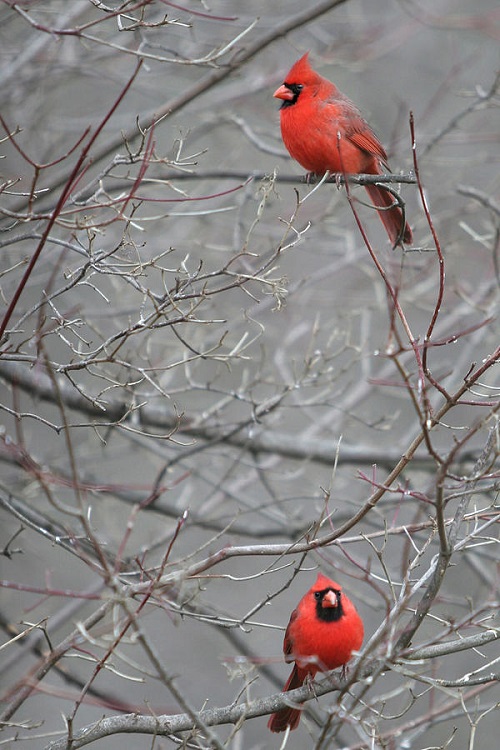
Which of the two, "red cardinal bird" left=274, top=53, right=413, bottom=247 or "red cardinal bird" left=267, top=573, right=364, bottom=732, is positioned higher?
"red cardinal bird" left=274, top=53, right=413, bottom=247

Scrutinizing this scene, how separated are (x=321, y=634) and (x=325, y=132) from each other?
7.34 ft

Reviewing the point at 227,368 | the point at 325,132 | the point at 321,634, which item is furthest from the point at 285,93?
the point at 321,634

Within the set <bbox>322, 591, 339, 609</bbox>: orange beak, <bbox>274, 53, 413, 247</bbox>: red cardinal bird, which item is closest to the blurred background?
<bbox>322, 591, 339, 609</bbox>: orange beak

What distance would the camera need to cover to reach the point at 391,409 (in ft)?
29.2

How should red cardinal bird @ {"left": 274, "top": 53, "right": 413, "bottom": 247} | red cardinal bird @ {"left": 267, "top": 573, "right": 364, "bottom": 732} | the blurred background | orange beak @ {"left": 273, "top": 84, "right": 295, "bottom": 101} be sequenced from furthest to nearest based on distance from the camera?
orange beak @ {"left": 273, "top": 84, "right": 295, "bottom": 101} < red cardinal bird @ {"left": 274, "top": 53, "right": 413, "bottom": 247} < red cardinal bird @ {"left": 267, "top": 573, "right": 364, "bottom": 732} < the blurred background

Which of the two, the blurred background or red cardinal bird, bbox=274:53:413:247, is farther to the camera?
red cardinal bird, bbox=274:53:413:247

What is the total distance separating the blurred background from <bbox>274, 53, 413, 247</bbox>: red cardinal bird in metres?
0.27

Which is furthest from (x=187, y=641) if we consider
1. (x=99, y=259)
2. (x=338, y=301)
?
(x=99, y=259)

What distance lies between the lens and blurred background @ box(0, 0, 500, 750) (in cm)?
273

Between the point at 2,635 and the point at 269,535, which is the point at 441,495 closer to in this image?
the point at 269,535

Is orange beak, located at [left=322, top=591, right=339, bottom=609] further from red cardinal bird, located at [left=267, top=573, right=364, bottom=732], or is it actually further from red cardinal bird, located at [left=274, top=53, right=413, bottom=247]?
red cardinal bird, located at [left=274, top=53, right=413, bottom=247]

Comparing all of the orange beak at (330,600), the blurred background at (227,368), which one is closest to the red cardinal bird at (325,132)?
the blurred background at (227,368)

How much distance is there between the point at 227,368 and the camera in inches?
146

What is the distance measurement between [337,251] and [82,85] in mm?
3369
